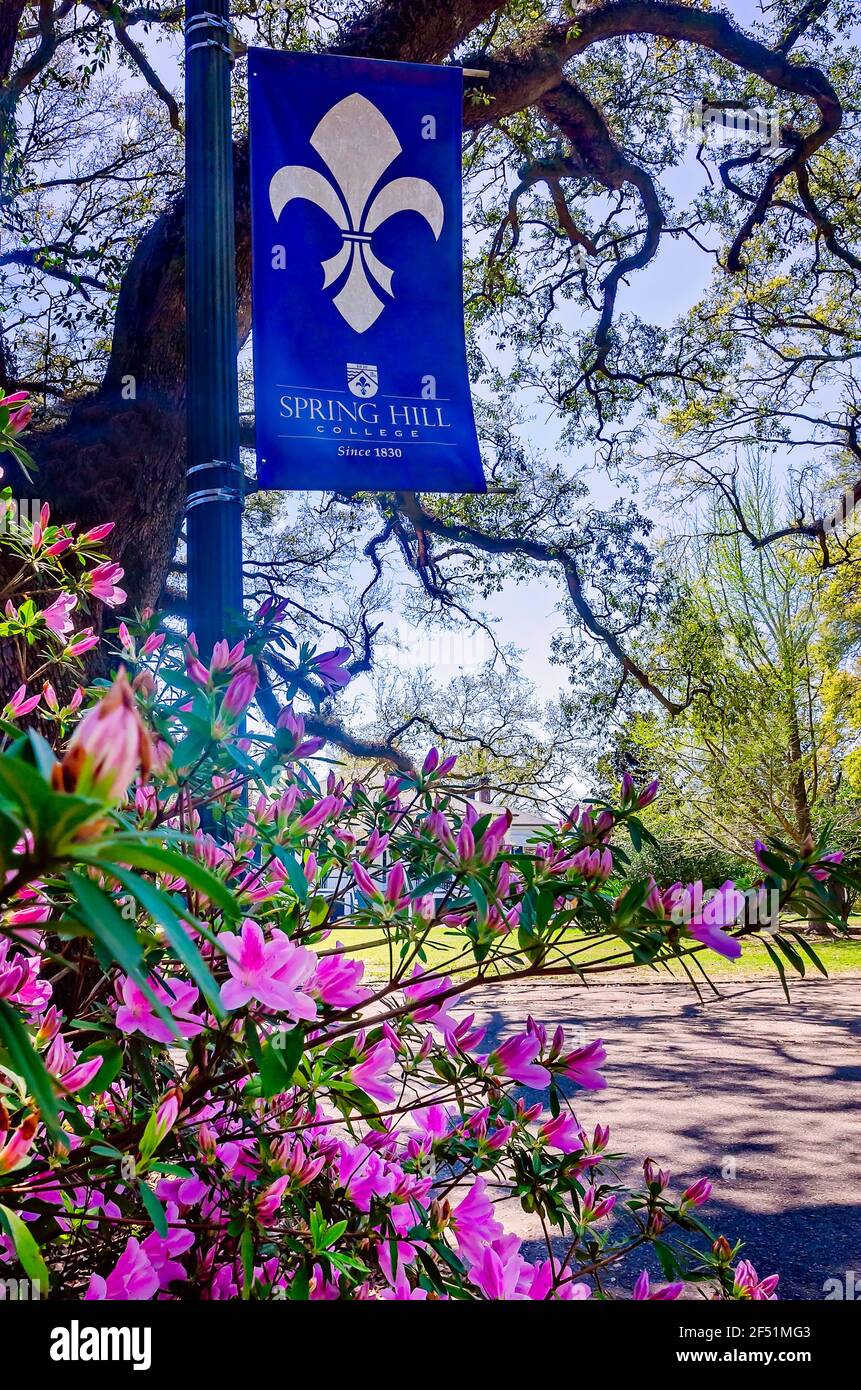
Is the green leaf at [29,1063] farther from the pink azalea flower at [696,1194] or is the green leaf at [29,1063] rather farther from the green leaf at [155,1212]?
the pink azalea flower at [696,1194]

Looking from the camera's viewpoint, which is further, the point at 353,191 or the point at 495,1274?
the point at 353,191

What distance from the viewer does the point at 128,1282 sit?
0.87 m

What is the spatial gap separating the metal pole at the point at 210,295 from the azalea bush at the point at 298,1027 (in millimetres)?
359

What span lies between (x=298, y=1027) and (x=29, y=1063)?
0.34m

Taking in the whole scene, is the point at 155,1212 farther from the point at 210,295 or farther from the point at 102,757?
the point at 210,295

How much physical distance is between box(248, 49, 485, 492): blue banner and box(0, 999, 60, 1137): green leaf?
73.7 inches

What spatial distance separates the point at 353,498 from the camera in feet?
23.7

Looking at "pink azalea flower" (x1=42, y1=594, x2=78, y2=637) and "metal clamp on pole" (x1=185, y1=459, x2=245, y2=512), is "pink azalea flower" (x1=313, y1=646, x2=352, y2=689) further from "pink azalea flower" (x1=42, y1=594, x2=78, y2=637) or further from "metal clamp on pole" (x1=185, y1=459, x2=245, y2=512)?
"metal clamp on pole" (x1=185, y1=459, x2=245, y2=512)

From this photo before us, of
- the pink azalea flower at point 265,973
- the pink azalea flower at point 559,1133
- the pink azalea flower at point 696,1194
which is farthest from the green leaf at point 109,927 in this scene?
the pink azalea flower at point 696,1194

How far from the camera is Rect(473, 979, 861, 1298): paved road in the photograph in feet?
10.3

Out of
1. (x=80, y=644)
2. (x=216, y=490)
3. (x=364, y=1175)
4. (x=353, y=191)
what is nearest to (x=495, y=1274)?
(x=364, y=1175)

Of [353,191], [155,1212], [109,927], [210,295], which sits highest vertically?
[353,191]
